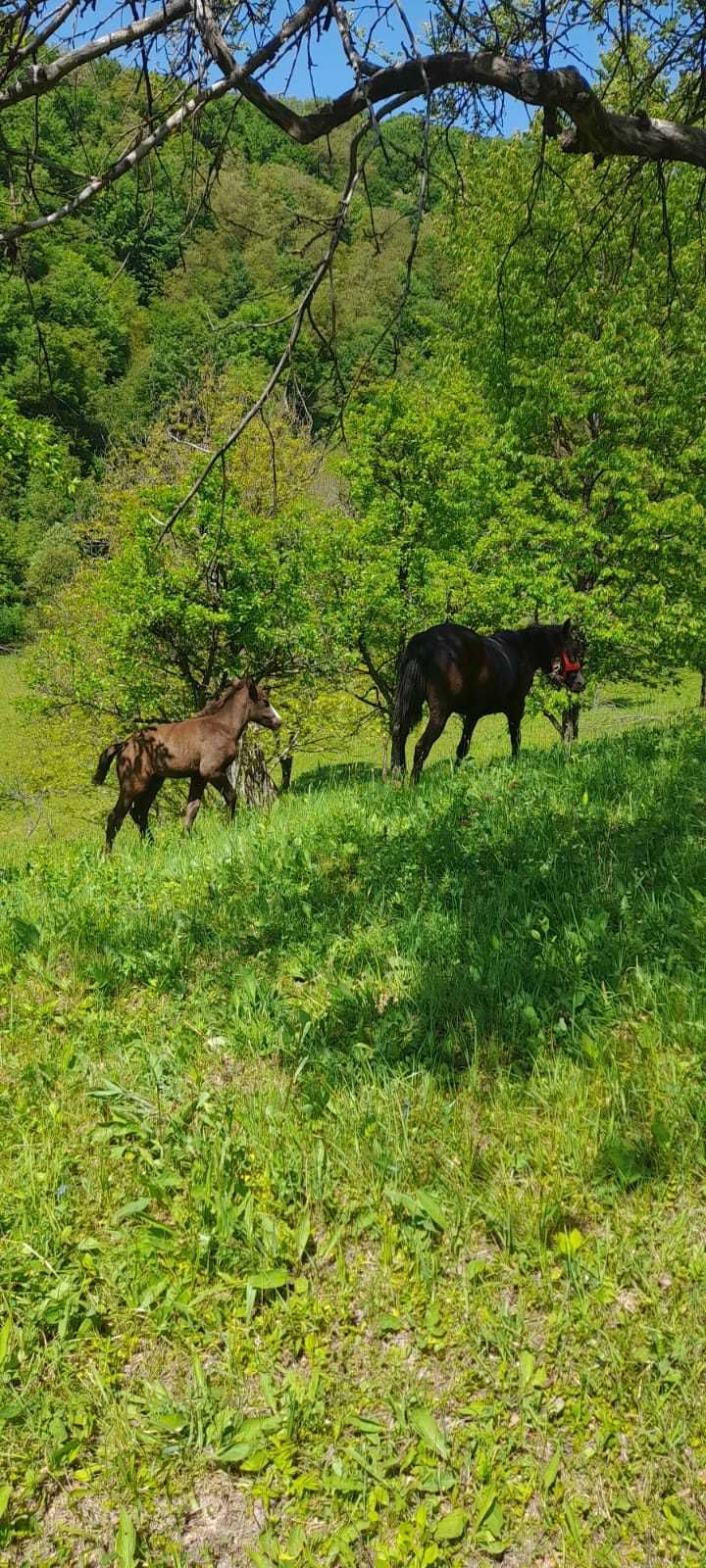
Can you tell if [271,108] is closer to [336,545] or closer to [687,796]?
[687,796]

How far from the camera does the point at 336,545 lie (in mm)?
17562

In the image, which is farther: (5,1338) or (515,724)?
(515,724)

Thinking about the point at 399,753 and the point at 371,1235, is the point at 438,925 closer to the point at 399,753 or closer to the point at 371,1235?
the point at 371,1235

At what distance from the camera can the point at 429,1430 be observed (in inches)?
86.4

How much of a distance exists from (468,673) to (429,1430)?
340 inches

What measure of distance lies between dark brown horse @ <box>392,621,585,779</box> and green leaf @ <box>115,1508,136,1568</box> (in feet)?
24.9

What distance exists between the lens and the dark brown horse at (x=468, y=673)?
31.8ft

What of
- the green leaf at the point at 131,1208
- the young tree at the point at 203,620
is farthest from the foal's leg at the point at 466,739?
the green leaf at the point at 131,1208

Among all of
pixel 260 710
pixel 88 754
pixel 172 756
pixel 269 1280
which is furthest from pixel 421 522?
pixel 269 1280

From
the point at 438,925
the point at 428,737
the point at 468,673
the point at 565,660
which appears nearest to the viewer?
the point at 438,925

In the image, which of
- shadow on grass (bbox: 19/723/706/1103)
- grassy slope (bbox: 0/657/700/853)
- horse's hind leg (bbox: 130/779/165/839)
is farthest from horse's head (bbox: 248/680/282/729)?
shadow on grass (bbox: 19/723/706/1103)

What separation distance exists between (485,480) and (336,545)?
138 inches

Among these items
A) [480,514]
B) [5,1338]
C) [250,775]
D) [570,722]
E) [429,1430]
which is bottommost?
[250,775]

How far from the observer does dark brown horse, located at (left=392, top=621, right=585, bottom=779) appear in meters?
9.68
